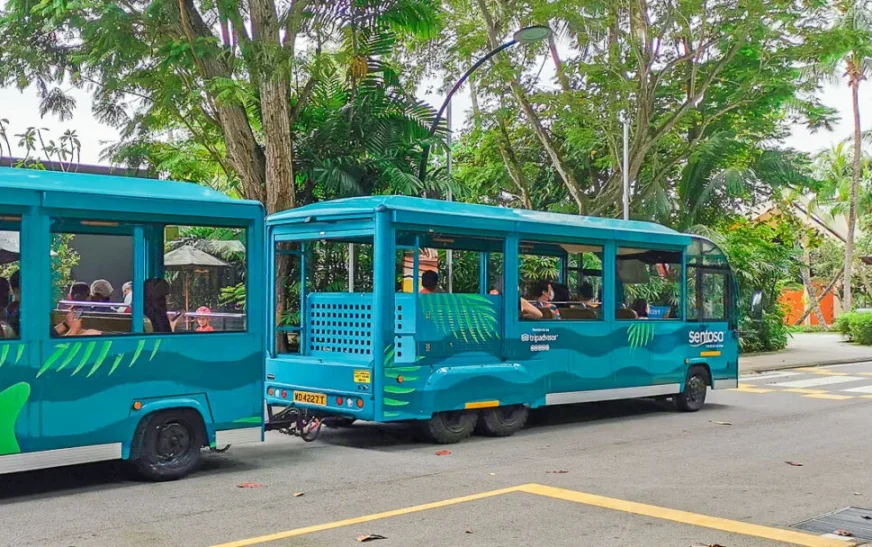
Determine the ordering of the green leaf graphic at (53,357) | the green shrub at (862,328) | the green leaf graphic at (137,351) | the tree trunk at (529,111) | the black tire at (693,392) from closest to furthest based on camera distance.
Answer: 1. the green leaf graphic at (53,357)
2. the green leaf graphic at (137,351)
3. the black tire at (693,392)
4. the tree trunk at (529,111)
5. the green shrub at (862,328)

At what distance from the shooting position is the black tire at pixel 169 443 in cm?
875

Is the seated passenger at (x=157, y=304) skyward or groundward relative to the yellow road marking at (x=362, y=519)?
skyward

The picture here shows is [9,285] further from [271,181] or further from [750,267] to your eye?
[750,267]

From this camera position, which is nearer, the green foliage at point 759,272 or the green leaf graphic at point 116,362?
the green leaf graphic at point 116,362

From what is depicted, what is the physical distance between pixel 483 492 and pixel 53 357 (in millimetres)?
3845

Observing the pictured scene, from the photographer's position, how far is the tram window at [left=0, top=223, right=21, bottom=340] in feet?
26.0

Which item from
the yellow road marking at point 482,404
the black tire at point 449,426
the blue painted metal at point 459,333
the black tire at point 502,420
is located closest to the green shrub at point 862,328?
the blue painted metal at point 459,333

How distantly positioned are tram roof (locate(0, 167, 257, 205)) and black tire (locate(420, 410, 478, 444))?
3448 mm

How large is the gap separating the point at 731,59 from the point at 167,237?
15.9 m

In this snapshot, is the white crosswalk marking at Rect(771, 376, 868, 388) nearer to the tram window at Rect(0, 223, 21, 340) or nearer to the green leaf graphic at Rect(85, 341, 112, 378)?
the green leaf graphic at Rect(85, 341, 112, 378)

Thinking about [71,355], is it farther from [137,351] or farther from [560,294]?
[560,294]

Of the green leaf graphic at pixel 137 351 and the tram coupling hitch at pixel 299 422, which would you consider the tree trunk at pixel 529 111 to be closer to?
the tram coupling hitch at pixel 299 422

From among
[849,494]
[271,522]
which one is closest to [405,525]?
[271,522]

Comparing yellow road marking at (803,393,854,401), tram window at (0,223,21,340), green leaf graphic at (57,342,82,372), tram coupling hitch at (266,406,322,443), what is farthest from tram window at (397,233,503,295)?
yellow road marking at (803,393,854,401)
